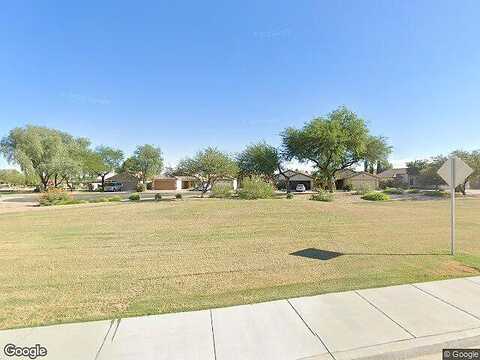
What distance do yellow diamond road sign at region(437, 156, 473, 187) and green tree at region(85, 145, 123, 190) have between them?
64070 mm

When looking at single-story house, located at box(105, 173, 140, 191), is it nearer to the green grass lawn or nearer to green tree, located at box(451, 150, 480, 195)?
the green grass lawn

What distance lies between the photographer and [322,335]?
3730 millimetres

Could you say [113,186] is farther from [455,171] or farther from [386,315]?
[386,315]

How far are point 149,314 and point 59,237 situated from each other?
25.4 feet

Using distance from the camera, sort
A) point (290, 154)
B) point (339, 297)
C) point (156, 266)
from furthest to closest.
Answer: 1. point (290, 154)
2. point (156, 266)
3. point (339, 297)

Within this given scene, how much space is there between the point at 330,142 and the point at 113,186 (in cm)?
4628

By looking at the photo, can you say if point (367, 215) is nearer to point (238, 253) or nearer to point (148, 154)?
point (238, 253)

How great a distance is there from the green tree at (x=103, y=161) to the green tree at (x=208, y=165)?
38.9 meters

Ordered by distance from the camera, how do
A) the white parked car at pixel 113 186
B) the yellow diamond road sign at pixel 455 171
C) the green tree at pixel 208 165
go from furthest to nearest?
1. the white parked car at pixel 113 186
2. the green tree at pixel 208 165
3. the yellow diamond road sign at pixel 455 171

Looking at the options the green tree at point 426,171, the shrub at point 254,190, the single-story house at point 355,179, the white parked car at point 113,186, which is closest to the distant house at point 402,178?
the green tree at point 426,171

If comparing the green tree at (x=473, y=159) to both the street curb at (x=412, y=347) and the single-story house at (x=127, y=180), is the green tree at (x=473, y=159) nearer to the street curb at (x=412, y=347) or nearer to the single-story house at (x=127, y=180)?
the street curb at (x=412, y=347)

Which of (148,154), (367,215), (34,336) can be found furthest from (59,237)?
(148,154)

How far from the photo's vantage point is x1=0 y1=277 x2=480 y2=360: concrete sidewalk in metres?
3.39

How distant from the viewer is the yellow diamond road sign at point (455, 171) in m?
7.40
